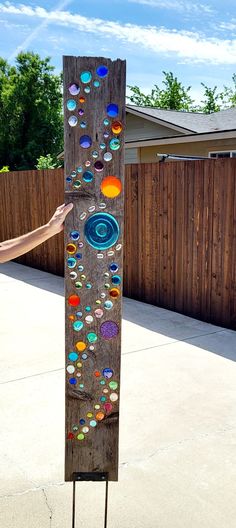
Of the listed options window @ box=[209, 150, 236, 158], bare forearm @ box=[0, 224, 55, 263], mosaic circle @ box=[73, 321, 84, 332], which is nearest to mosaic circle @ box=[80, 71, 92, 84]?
bare forearm @ box=[0, 224, 55, 263]

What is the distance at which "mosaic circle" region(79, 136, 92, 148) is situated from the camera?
6.49ft

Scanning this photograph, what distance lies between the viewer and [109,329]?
2084 mm

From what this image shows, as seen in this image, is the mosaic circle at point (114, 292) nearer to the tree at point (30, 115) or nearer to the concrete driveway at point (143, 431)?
the concrete driveway at point (143, 431)

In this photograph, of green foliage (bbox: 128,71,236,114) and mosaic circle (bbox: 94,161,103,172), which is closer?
mosaic circle (bbox: 94,161,103,172)

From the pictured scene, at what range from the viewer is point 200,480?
268 centimetres

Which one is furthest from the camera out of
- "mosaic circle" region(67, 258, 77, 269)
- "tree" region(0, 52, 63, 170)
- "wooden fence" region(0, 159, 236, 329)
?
"tree" region(0, 52, 63, 170)

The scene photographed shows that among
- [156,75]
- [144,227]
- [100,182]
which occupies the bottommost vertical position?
[144,227]

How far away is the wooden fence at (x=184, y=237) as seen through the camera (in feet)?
17.3

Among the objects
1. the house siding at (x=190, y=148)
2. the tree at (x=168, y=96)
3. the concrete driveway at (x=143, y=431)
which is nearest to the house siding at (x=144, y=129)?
the house siding at (x=190, y=148)

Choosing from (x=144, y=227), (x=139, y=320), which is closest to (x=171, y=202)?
(x=144, y=227)

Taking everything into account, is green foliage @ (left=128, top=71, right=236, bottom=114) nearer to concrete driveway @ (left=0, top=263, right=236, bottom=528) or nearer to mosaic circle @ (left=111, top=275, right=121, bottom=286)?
concrete driveway @ (left=0, top=263, right=236, bottom=528)

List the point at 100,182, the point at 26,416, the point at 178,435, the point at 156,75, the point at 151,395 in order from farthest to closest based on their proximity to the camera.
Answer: the point at 156,75 → the point at 151,395 → the point at 26,416 → the point at 178,435 → the point at 100,182

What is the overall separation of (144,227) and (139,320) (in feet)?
4.43

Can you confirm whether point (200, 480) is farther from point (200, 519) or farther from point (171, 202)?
point (171, 202)
